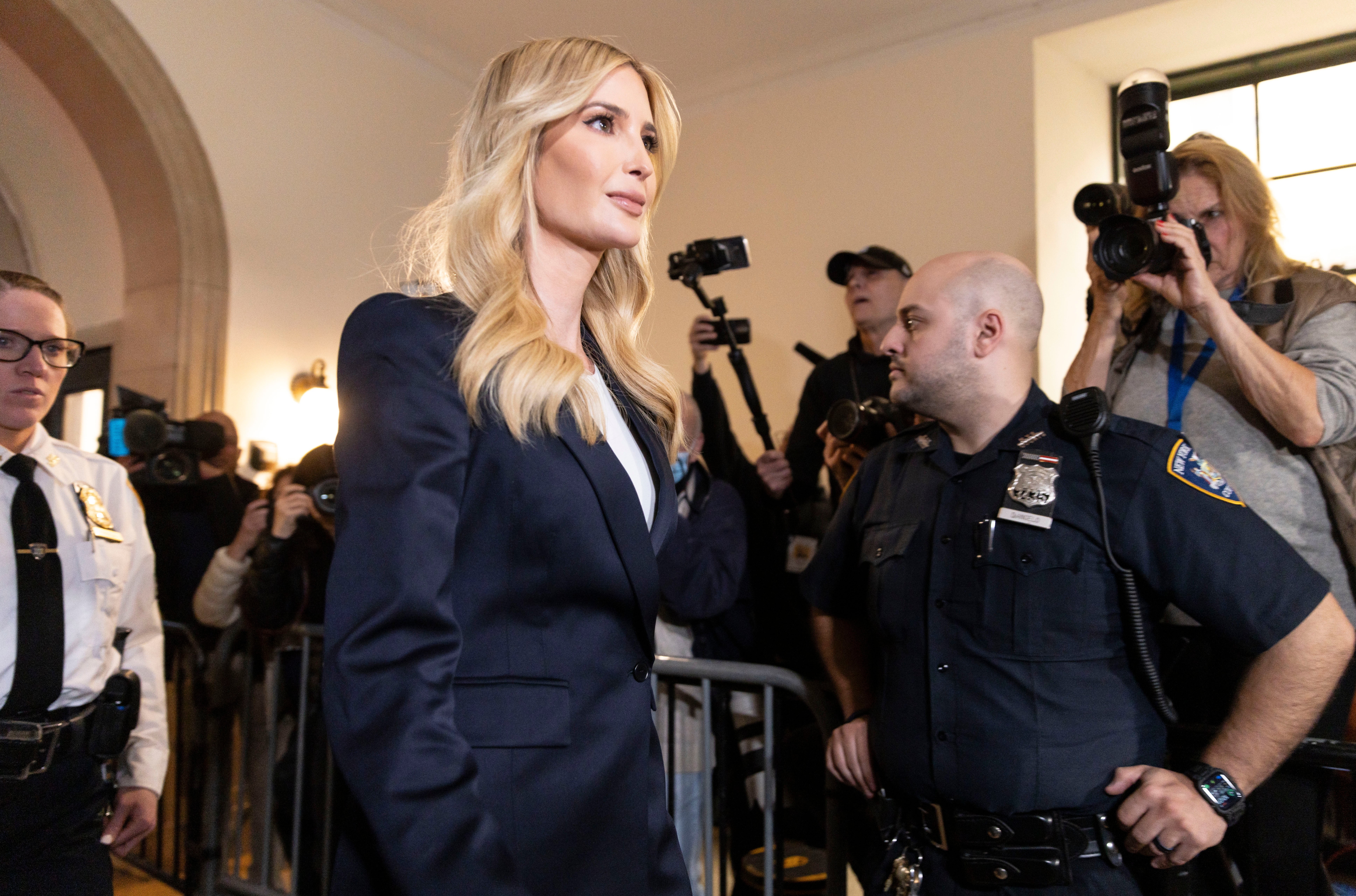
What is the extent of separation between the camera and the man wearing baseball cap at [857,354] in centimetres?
361

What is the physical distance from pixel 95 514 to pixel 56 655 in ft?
1.00

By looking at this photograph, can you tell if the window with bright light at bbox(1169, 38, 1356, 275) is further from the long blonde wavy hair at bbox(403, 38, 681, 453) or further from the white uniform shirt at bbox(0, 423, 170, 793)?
the white uniform shirt at bbox(0, 423, 170, 793)

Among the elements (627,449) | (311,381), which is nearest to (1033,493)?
(627,449)

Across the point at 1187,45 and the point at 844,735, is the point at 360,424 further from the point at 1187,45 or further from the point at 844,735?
the point at 1187,45

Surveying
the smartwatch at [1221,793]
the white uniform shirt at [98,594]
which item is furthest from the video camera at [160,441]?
the smartwatch at [1221,793]

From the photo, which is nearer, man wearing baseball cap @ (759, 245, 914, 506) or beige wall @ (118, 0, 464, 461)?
man wearing baseball cap @ (759, 245, 914, 506)

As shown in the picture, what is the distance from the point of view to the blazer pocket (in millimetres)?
959

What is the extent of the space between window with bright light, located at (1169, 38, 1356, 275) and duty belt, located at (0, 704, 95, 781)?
4.62 metres

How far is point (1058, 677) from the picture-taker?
1.63 meters

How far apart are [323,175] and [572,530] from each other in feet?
15.8

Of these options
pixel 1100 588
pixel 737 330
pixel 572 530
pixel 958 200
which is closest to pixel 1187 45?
pixel 958 200

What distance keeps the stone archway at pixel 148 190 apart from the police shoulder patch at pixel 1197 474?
4.26 metres

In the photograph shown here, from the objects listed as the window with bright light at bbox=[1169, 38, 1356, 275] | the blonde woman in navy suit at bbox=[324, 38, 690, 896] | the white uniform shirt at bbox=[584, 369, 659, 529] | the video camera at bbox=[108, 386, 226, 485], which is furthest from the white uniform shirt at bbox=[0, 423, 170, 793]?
the window with bright light at bbox=[1169, 38, 1356, 275]

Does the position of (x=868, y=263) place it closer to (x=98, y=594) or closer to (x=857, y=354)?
(x=857, y=354)
